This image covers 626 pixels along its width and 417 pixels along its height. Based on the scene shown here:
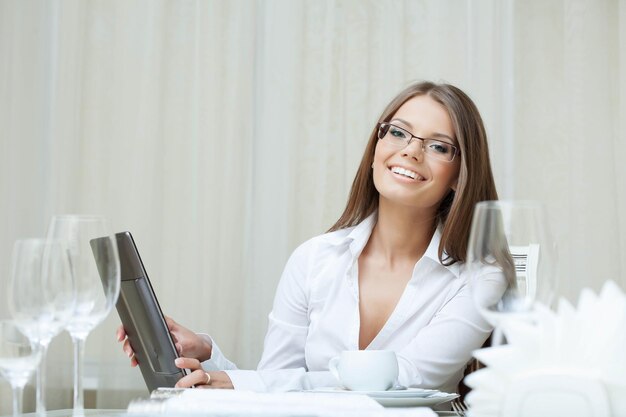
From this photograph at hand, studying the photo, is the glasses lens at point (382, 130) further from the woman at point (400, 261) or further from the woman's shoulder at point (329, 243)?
the woman's shoulder at point (329, 243)

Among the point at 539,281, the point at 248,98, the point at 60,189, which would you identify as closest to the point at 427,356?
the point at 539,281

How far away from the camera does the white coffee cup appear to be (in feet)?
4.37

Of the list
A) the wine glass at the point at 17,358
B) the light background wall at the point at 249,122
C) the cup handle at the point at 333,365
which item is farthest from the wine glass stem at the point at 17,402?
the light background wall at the point at 249,122

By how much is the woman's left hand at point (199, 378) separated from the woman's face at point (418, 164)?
0.60 m

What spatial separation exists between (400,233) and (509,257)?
119cm

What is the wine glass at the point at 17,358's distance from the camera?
1040mm

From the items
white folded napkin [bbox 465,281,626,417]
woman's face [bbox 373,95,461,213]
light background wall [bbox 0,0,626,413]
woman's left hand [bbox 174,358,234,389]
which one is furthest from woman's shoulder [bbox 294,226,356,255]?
white folded napkin [bbox 465,281,626,417]

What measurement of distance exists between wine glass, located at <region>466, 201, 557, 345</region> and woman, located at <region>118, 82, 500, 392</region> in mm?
937

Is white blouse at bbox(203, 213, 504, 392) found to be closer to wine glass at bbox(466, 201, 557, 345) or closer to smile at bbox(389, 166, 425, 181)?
smile at bbox(389, 166, 425, 181)

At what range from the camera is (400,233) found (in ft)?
6.98

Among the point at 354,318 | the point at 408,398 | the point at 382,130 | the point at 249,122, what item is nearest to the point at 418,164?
the point at 382,130

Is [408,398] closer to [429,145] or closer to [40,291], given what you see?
[40,291]

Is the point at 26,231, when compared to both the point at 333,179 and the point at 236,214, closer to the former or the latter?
the point at 236,214

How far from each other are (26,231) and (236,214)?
0.75 meters
